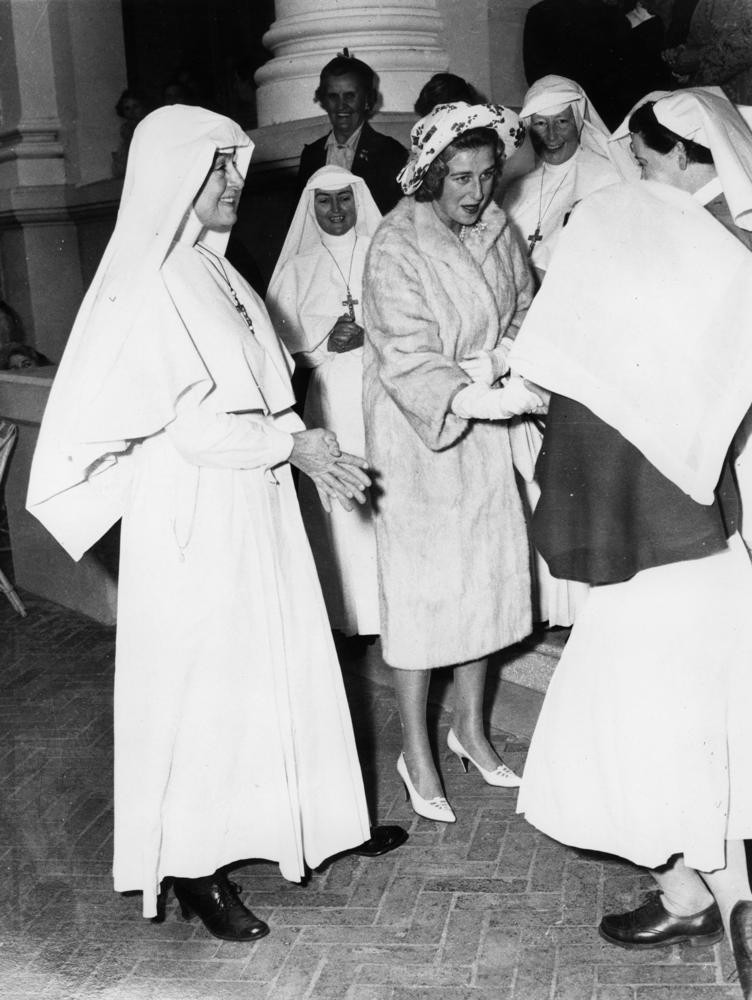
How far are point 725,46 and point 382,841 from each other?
3.35 m

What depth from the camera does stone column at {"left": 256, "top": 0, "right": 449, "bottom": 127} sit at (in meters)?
7.42

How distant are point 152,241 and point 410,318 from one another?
92cm

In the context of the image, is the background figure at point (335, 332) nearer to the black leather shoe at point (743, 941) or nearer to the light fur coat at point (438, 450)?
the light fur coat at point (438, 450)

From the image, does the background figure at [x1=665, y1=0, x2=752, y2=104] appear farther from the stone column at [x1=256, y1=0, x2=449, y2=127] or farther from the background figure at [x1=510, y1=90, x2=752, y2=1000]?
the stone column at [x1=256, y1=0, x2=449, y2=127]

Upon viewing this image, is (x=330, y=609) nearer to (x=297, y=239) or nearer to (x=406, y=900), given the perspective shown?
(x=297, y=239)

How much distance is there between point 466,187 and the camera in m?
4.11

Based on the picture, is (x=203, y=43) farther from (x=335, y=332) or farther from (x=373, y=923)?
(x=373, y=923)

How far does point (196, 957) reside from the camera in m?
3.71

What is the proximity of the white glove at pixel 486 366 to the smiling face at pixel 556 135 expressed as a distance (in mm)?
1866

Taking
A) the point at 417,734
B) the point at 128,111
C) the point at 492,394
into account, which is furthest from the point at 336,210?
the point at 128,111

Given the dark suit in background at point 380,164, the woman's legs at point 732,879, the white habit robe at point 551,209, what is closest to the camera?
the woman's legs at point 732,879

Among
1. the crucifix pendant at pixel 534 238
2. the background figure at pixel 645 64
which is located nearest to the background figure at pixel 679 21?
the background figure at pixel 645 64

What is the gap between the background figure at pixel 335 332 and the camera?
5777 mm

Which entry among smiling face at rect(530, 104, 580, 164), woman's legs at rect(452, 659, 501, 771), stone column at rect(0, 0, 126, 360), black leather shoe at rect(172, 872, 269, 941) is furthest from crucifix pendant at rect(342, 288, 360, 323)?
stone column at rect(0, 0, 126, 360)
